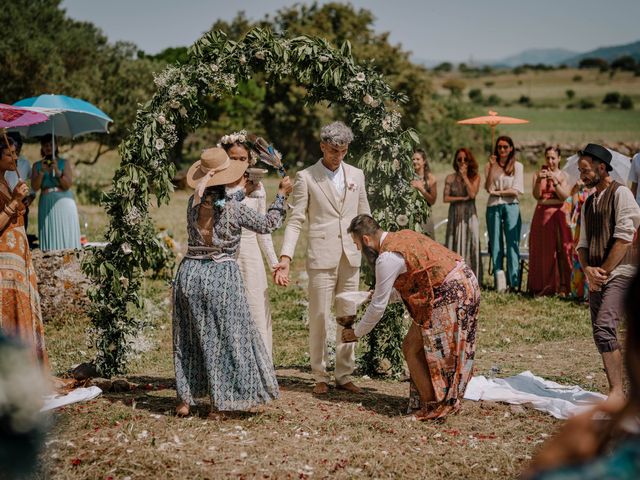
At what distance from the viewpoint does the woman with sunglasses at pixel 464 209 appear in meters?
12.3

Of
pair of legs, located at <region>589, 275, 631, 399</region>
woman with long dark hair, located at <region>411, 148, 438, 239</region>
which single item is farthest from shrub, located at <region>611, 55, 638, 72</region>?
pair of legs, located at <region>589, 275, 631, 399</region>

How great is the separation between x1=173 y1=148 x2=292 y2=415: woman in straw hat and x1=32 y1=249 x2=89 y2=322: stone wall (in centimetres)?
453

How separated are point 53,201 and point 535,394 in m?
7.67

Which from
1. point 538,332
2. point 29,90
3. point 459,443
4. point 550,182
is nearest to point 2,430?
point 459,443

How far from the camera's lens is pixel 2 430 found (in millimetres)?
2793

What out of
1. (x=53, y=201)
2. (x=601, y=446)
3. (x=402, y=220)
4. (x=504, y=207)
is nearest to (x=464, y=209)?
(x=504, y=207)

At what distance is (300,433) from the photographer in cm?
622

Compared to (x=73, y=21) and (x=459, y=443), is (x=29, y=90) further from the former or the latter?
(x=459, y=443)

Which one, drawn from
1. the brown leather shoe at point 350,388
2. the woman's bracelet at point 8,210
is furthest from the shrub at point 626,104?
the woman's bracelet at point 8,210

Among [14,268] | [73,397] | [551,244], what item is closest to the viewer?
[14,268]

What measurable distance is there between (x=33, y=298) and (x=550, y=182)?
8.22 m

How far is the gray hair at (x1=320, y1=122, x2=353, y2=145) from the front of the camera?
7.07 metres

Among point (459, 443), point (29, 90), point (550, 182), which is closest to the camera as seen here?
point (459, 443)

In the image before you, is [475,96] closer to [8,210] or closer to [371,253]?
[371,253]
